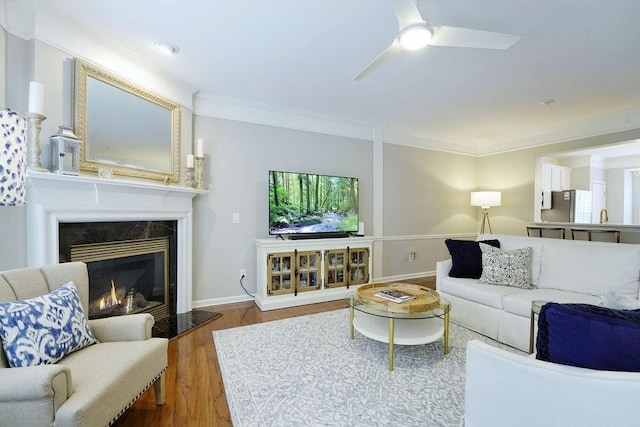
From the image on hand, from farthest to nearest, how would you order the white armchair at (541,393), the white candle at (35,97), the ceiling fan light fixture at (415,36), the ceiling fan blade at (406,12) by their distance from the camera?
the white candle at (35,97)
the ceiling fan light fixture at (415,36)
the ceiling fan blade at (406,12)
the white armchair at (541,393)

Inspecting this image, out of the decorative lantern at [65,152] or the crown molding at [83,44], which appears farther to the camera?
the decorative lantern at [65,152]

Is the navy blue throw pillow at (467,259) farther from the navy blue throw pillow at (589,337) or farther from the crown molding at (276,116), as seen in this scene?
the crown molding at (276,116)

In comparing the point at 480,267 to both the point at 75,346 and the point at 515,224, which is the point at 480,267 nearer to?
the point at 515,224

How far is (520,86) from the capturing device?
298cm

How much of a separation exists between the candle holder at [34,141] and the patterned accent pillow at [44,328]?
916 mm

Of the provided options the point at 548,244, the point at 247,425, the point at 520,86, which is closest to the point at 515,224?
the point at 548,244

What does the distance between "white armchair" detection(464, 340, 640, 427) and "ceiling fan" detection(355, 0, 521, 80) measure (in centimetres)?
166

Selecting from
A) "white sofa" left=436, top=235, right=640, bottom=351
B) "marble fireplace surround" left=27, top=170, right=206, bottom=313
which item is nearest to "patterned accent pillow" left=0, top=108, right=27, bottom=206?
"marble fireplace surround" left=27, top=170, right=206, bottom=313

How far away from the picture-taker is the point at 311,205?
12.1 feet

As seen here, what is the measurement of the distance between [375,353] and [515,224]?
162 inches

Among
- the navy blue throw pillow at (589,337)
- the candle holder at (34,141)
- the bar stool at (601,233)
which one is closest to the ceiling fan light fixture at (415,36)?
the navy blue throw pillow at (589,337)

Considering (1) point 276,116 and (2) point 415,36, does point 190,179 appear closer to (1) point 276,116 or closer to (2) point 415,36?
(1) point 276,116

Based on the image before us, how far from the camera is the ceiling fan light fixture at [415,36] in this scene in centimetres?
157

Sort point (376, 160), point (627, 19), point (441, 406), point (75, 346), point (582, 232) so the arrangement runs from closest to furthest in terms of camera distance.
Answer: point (75, 346) < point (441, 406) < point (627, 19) < point (582, 232) < point (376, 160)
